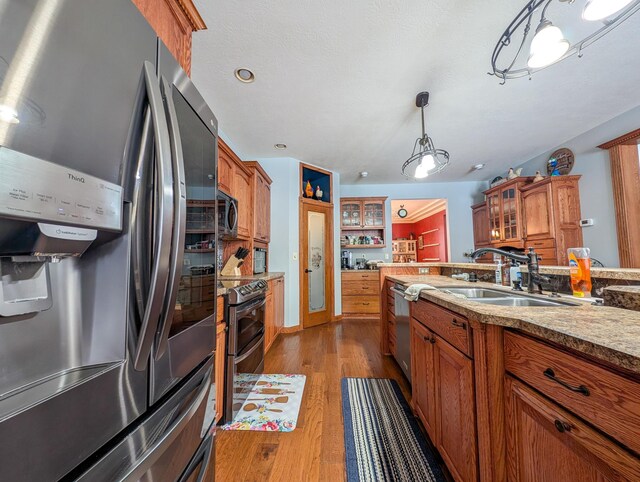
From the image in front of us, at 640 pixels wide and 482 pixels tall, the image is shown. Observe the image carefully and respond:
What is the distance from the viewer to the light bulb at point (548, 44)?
1.23 metres

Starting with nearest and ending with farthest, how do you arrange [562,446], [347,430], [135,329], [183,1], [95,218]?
[95,218] → [135,329] → [562,446] → [183,1] → [347,430]

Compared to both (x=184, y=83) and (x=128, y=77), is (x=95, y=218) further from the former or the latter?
(x=184, y=83)

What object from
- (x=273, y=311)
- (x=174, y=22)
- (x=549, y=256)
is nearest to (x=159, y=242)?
(x=174, y=22)

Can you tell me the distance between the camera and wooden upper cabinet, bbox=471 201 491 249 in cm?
477

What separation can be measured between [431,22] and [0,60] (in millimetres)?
2162

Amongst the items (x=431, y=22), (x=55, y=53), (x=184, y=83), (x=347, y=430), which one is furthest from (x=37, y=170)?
(x=431, y=22)

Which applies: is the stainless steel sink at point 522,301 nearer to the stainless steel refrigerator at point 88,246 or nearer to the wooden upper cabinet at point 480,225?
the stainless steel refrigerator at point 88,246

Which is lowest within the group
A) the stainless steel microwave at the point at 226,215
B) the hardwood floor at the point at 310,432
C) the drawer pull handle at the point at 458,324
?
the hardwood floor at the point at 310,432

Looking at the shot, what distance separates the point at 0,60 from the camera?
36 cm

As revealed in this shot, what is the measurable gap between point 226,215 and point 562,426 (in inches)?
95.8

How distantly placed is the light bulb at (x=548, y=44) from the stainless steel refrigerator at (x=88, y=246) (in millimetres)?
1732

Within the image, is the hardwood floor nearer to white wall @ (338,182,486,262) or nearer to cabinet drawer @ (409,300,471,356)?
cabinet drawer @ (409,300,471,356)

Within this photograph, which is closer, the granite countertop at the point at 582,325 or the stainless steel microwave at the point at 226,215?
the granite countertop at the point at 582,325

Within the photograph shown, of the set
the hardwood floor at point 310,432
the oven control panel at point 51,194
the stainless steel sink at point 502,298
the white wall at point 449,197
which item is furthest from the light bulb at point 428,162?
the white wall at point 449,197
